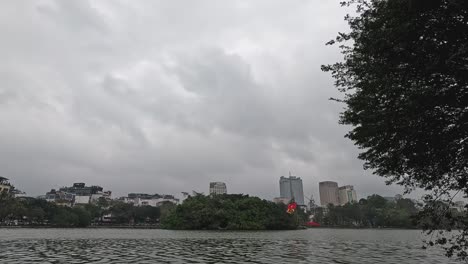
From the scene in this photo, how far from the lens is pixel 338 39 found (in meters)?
16.0

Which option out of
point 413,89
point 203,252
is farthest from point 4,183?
point 413,89

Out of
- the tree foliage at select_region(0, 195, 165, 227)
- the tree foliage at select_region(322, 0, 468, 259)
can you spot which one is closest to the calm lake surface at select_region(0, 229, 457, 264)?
the tree foliage at select_region(322, 0, 468, 259)

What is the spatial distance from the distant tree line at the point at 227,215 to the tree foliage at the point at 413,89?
316 feet

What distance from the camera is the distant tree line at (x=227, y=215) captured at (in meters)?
112

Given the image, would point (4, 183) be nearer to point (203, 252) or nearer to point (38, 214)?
point (38, 214)

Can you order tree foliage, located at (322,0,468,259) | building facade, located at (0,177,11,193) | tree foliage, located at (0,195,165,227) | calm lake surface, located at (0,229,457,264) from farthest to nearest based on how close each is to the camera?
building facade, located at (0,177,11,193), tree foliage, located at (0,195,165,227), calm lake surface, located at (0,229,457,264), tree foliage, located at (322,0,468,259)

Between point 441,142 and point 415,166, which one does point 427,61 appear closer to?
point 441,142

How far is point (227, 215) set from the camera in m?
113

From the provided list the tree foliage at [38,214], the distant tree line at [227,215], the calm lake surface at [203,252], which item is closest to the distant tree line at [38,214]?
the tree foliage at [38,214]

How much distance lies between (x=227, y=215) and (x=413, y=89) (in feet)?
339

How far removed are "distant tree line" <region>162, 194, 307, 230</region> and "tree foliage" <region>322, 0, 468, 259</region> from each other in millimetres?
96330

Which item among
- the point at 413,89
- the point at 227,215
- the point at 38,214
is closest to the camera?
the point at 413,89

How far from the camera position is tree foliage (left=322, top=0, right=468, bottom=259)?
39.2 feet

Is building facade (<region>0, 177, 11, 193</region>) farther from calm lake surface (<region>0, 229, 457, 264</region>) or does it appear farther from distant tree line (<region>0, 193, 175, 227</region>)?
calm lake surface (<region>0, 229, 457, 264</region>)
